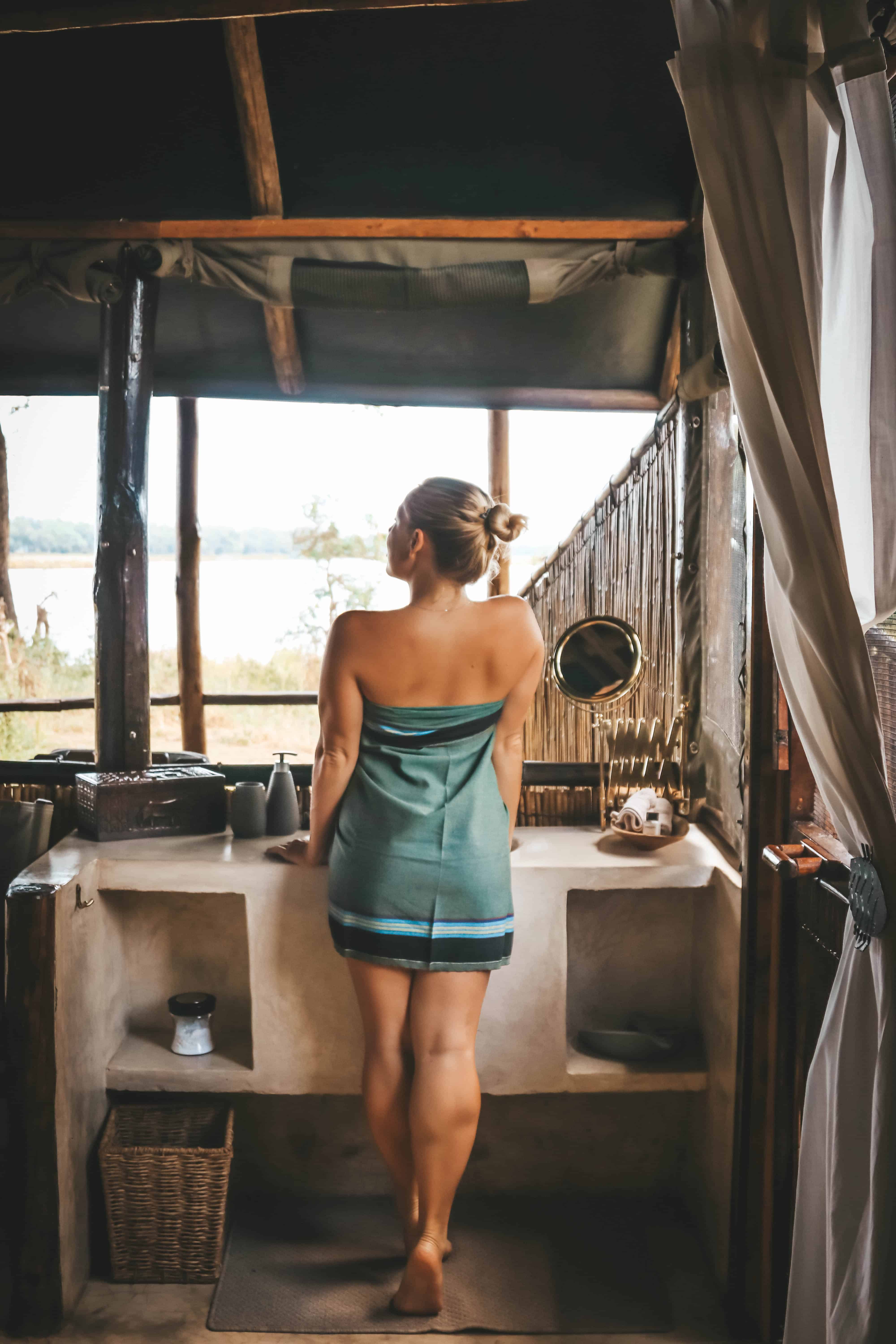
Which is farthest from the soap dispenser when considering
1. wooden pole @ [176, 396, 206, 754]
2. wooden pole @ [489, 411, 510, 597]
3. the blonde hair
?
wooden pole @ [176, 396, 206, 754]

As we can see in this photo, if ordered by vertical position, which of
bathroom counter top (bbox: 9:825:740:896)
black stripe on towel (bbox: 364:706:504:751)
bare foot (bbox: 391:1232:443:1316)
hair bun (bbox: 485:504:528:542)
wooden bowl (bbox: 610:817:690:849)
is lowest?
bare foot (bbox: 391:1232:443:1316)

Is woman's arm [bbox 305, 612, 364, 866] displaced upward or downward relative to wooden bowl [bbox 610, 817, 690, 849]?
upward

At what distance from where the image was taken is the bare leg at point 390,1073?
2301 millimetres

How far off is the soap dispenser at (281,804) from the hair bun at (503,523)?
0.96 m

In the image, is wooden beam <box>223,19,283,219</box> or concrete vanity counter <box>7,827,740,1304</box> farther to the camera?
wooden beam <box>223,19,283,219</box>

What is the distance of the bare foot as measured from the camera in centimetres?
228

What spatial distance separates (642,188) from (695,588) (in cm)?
119

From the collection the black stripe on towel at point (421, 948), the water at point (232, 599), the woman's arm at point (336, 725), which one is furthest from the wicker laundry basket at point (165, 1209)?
the water at point (232, 599)

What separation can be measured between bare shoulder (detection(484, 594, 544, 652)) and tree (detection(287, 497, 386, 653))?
3547 millimetres

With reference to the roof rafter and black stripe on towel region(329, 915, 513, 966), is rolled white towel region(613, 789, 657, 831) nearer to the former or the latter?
black stripe on towel region(329, 915, 513, 966)

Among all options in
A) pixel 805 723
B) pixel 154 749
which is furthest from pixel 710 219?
pixel 154 749

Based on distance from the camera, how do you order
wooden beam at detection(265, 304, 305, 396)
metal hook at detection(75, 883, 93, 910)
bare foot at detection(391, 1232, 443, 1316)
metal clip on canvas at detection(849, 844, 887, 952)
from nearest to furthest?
1. metal clip on canvas at detection(849, 844, 887, 952)
2. bare foot at detection(391, 1232, 443, 1316)
3. metal hook at detection(75, 883, 93, 910)
4. wooden beam at detection(265, 304, 305, 396)

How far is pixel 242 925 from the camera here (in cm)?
292

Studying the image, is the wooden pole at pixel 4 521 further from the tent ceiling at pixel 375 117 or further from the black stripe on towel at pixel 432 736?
the black stripe on towel at pixel 432 736
